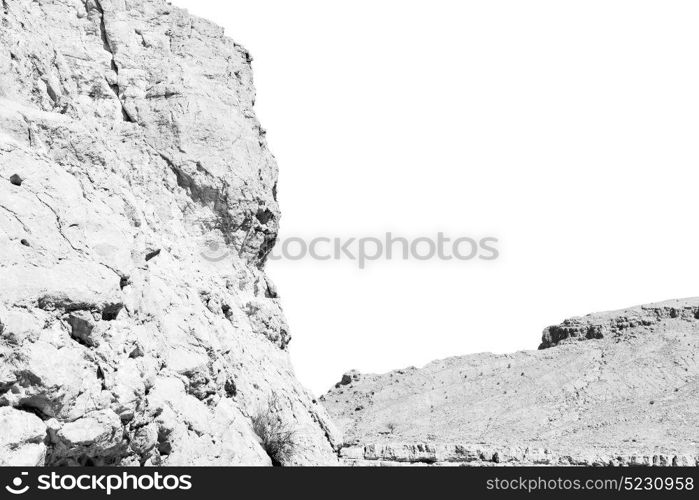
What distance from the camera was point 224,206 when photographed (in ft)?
69.4

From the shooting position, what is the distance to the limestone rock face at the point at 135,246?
12617 mm

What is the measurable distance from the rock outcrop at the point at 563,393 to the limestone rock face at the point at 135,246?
2862cm

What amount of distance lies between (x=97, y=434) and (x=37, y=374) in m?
1.22

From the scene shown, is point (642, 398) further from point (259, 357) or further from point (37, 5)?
point (37, 5)

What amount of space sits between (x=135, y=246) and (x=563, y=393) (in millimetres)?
50673
